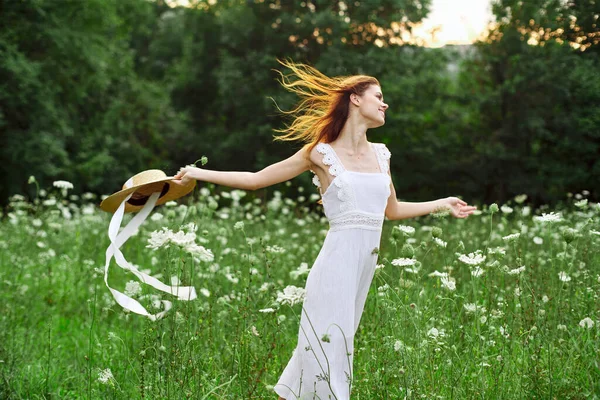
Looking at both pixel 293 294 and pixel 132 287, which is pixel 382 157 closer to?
pixel 293 294

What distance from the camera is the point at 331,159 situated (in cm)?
352

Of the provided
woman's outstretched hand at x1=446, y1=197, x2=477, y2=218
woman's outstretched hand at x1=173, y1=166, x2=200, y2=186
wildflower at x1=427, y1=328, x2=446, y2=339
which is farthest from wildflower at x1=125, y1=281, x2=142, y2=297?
woman's outstretched hand at x1=446, y1=197, x2=477, y2=218

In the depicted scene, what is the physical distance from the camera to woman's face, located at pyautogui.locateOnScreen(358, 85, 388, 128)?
3.67 metres

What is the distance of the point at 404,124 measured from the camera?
2159 centimetres

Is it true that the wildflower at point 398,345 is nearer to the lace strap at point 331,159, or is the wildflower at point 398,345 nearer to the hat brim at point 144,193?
the lace strap at point 331,159

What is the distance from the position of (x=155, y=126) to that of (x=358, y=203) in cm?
2389

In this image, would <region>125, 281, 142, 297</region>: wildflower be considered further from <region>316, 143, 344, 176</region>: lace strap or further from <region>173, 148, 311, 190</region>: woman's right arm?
<region>316, 143, 344, 176</region>: lace strap

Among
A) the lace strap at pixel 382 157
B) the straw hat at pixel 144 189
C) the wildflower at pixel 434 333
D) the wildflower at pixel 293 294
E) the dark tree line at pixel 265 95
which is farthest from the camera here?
the dark tree line at pixel 265 95

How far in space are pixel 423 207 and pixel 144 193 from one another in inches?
59.0

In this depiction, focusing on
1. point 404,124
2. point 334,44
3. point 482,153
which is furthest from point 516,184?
point 334,44

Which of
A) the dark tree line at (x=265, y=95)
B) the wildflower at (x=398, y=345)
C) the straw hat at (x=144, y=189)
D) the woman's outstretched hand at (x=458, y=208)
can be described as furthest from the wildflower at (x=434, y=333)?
the dark tree line at (x=265, y=95)

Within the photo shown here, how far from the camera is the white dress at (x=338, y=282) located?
3307 millimetres

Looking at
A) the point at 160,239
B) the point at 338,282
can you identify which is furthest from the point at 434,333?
the point at 160,239

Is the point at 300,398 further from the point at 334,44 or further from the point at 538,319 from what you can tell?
the point at 334,44
